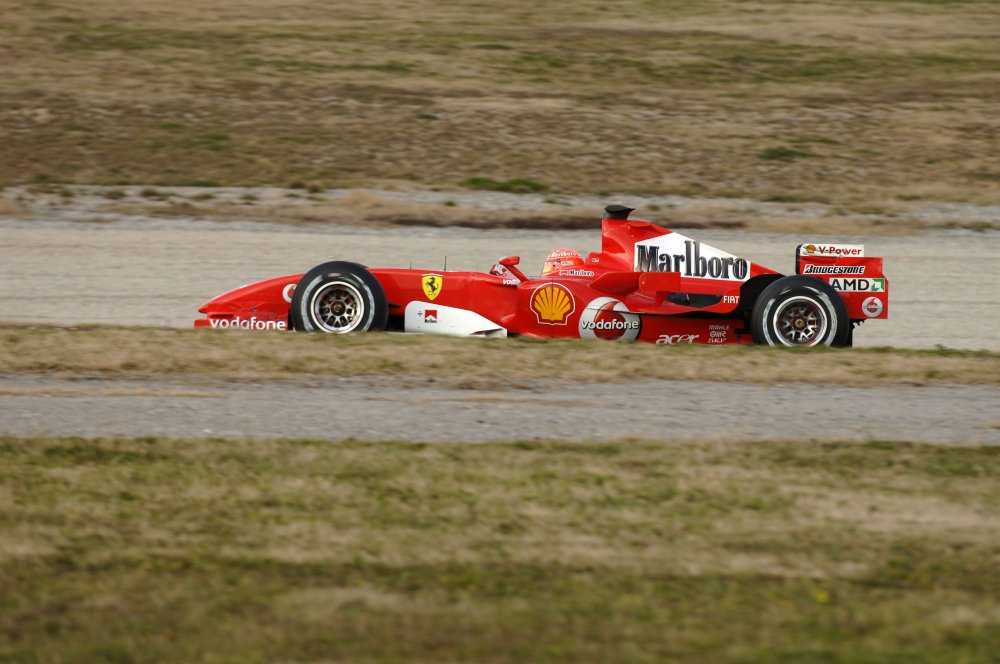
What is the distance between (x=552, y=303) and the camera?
36.3ft

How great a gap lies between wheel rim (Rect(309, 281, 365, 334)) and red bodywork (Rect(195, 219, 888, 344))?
287mm

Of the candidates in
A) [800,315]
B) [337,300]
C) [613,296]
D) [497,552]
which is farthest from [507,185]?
[497,552]

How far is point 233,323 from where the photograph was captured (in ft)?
36.9

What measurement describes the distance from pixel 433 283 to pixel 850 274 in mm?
3426

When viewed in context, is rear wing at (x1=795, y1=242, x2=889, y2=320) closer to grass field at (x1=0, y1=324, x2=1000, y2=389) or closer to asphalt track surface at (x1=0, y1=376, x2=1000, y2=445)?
grass field at (x1=0, y1=324, x2=1000, y2=389)

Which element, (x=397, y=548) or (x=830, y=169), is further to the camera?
(x=830, y=169)

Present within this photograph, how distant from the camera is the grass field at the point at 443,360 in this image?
984 centimetres

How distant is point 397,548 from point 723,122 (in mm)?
17480

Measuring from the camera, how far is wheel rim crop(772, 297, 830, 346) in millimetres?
11039

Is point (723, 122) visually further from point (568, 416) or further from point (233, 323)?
point (568, 416)

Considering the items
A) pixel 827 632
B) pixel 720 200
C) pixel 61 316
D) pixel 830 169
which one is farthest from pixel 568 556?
pixel 830 169

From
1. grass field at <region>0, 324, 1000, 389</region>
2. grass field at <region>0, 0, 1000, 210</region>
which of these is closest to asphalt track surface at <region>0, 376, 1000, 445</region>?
grass field at <region>0, 324, 1000, 389</region>

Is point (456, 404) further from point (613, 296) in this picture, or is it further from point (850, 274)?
point (850, 274)

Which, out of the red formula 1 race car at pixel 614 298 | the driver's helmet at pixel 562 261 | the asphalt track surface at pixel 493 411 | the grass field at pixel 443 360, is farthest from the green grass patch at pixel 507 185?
the asphalt track surface at pixel 493 411
